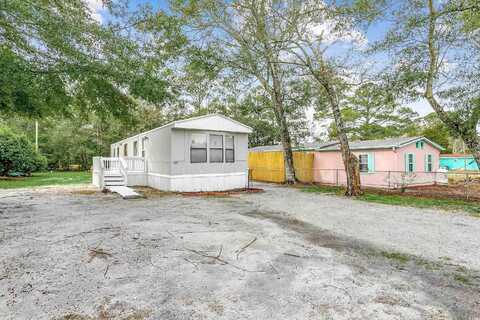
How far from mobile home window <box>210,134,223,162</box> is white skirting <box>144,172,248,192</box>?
690 mm

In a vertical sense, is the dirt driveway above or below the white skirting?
below

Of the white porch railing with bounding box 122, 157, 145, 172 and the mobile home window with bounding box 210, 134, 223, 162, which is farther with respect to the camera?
the white porch railing with bounding box 122, 157, 145, 172

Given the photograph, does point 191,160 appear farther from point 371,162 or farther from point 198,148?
point 371,162

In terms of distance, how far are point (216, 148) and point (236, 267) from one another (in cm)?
821

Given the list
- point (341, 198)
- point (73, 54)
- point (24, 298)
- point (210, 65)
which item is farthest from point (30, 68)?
point (341, 198)

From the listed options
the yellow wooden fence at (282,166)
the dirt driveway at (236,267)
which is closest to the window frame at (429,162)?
the yellow wooden fence at (282,166)

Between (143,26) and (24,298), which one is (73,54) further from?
(24,298)

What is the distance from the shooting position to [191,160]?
10500mm

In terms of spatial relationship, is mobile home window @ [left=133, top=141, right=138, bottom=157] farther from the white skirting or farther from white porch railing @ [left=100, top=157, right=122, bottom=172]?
the white skirting

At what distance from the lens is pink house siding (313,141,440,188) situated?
1309 centimetres

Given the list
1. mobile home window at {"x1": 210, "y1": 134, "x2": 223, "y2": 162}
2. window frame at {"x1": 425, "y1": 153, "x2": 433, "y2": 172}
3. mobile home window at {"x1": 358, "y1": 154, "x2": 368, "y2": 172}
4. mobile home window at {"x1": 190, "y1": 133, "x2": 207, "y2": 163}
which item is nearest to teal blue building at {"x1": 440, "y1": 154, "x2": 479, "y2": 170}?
window frame at {"x1": 425, "y1": 153, "x2": 433, "y2": 172}

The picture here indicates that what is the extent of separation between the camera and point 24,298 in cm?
239

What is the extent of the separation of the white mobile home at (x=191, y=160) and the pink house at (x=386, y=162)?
5994mm

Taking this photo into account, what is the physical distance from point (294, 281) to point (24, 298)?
8.55 ft
